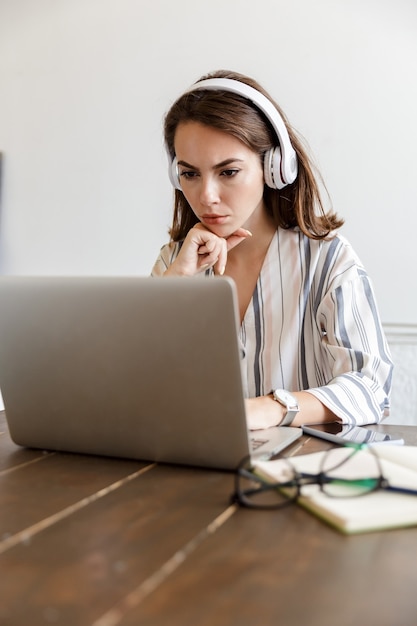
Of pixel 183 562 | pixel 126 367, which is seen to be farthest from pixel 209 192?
pixel 183 562

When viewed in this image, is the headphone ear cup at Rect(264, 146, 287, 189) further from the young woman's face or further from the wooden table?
the wooden table

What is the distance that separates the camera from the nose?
5.06 ft

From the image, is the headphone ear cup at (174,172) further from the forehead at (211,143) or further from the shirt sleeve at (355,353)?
the shirt sleeve at (355,353)

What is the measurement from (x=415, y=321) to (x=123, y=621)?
6.44ft

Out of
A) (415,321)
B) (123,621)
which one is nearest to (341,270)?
(415,321)

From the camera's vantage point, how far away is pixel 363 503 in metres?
0.67

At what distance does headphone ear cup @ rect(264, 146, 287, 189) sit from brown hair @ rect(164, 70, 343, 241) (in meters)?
0.02

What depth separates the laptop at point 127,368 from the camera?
2.55 ft

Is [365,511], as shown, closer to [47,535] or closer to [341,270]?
[47,535]

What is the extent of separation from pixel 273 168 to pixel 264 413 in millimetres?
714

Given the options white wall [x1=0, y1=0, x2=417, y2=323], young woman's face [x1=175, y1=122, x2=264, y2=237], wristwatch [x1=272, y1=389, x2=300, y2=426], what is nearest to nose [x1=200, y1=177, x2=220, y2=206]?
young woman's face [x1=175, y1=122, x2=264, y2=237]

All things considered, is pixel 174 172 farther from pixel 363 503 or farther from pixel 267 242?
pixel 363 503

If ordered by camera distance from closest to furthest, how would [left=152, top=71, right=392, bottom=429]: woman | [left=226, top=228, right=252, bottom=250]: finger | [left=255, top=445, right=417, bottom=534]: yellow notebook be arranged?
[left=255, top=445, right=417, bottom=534]: yellow notebook
[left=152, top=71, right=392, bottom=429]: woman
[left=226, top=228, right=252, bottom=250]: finger

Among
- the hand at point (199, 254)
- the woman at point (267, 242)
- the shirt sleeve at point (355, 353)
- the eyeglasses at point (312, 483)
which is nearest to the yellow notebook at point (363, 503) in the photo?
the eyeglasses at point (312, 483)
